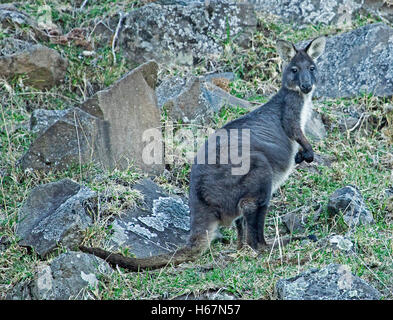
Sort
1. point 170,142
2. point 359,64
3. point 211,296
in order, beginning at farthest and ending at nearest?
1. point 359,64
2. point 170,142
3. point 211,296

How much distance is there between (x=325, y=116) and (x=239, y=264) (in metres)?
3.73

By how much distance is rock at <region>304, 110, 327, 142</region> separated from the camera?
8195mm

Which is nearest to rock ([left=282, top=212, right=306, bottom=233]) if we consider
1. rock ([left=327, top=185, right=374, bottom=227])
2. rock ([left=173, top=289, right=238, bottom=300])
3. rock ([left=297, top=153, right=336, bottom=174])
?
rock ([left=327, top=185, right=374, bottom=227])

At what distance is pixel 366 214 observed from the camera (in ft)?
19.9

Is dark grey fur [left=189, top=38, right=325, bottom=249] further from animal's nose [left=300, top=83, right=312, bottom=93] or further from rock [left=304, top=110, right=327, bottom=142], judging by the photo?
rock [left=304, top=110, right=327, bottom=142]

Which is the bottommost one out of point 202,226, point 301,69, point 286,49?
point 202,226

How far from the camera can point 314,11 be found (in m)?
10.2

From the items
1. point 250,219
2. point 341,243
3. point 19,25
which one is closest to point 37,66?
point 19,25

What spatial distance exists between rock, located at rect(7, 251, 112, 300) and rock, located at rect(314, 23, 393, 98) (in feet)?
16.7

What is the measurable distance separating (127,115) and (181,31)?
9.07 ft

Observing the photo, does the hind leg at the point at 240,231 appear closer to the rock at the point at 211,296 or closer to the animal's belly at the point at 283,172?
the animal's belly at the point at 283,172

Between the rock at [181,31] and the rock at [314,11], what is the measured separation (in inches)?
36.2

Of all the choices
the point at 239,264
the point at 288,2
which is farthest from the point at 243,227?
the point at 288,2

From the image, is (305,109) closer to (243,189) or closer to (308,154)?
(308,154)
